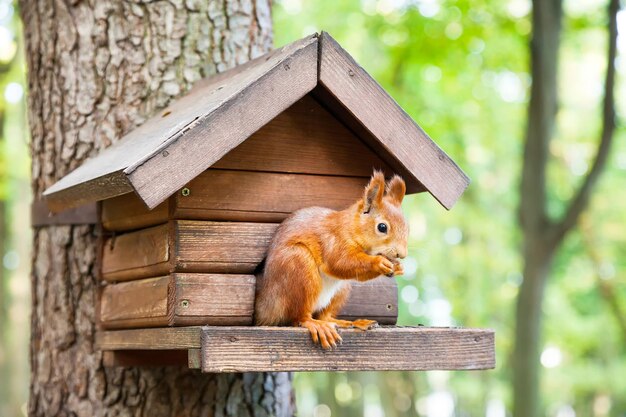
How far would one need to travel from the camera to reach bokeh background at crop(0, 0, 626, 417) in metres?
10.3

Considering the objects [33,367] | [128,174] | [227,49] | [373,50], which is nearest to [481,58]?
[373,50]

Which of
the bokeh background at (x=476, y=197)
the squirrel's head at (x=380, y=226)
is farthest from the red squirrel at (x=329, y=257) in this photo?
the bokeh background at (x=476, y=197)

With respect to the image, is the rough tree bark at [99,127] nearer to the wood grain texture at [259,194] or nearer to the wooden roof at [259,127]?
the wooden roof at [259,127]

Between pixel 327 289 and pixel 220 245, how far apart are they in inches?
16.2

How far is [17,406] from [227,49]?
36.5ft

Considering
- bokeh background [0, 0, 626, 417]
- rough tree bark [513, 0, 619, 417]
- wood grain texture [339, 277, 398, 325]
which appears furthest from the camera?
bokeh background [0, 0, 626, 417]

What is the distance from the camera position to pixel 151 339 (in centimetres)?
312

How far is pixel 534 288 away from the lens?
7598 millimetres

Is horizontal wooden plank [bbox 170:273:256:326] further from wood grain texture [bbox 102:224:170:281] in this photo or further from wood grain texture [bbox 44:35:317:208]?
wood grain texture [bbox 44:35:317:208]

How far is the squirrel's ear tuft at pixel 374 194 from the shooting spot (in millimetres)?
2967

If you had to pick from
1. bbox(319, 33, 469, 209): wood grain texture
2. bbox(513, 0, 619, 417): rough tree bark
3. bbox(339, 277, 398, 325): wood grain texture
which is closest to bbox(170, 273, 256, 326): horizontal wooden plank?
bbox(339, 277, 398, 325): wood grain texture

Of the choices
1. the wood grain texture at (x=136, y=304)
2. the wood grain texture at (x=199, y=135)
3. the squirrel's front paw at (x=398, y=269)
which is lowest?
the wood grain texture at (x=136, y=304)

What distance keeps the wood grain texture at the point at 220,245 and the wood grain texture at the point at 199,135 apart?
0.86ft

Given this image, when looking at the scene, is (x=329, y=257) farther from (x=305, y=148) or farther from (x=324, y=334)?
(x=305, y=148)
